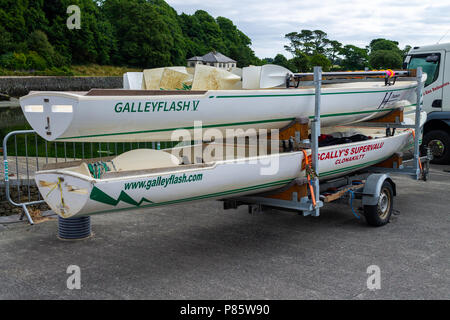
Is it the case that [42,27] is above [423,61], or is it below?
above

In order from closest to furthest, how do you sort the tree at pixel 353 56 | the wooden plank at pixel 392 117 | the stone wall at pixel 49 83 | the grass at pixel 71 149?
the wooden plank at pixel 392 117 → the grass at pixel 71 149 → the stone wall at pixel 49 83 → the tree at pixel 353 56

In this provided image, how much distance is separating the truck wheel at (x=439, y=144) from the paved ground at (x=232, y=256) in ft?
15.8

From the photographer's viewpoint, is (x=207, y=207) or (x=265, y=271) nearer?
(x=265, y=271)

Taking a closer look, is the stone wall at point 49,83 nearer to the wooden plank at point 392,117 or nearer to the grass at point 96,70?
the grass at point 96,70

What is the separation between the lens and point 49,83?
58719 millimetres

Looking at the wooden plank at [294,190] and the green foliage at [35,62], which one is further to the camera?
the green foliage at [35,62]

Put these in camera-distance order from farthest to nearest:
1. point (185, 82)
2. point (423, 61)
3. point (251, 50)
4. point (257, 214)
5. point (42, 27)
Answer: point (251, 50) → point (42, 27) → point (423, 61) → point (257, 214) → point (185, 82)

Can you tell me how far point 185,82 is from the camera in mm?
7000

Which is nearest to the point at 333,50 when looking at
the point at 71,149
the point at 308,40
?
the point at 308,40

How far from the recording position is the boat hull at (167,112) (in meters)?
4.67

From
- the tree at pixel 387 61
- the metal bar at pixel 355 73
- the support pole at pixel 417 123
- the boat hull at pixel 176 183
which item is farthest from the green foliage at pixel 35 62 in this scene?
the tree at pixel 387 61

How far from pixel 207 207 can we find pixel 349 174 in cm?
244
